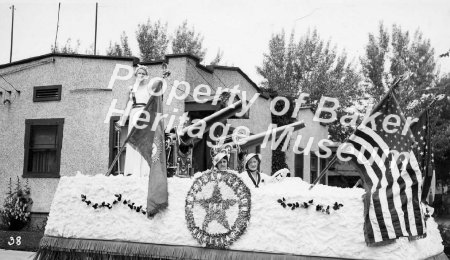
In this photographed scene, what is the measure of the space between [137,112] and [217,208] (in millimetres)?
2648

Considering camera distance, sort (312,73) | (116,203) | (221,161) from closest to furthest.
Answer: (221,161) → (116,203) → (312,73)

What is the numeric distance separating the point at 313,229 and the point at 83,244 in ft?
11.2

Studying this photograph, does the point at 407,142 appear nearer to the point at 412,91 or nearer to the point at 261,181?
the point at 261,181

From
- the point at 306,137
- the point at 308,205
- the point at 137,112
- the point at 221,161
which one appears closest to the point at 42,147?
the point at 137,112

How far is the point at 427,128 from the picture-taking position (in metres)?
6.25

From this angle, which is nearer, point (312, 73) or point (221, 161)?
point (221, 161)

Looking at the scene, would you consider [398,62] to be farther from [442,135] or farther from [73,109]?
[73,109]

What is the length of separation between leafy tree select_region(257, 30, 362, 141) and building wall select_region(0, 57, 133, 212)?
16.4m

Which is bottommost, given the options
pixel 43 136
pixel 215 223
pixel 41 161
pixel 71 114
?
pixel 215 223

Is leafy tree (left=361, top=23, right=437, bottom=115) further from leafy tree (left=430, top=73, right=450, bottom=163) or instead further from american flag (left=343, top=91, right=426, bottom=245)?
american flag (left=343, top=91, right=426, bottom=245)

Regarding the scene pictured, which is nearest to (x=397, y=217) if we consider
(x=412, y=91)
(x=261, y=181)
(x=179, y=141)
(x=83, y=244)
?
(x=261, y=181)

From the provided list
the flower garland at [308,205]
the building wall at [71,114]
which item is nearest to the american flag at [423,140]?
the flower garland at [308,205]

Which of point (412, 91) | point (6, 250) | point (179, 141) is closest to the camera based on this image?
point (179, 141)

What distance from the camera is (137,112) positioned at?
314 inches
